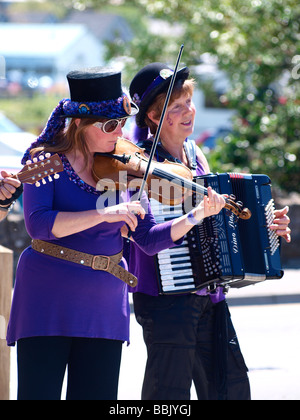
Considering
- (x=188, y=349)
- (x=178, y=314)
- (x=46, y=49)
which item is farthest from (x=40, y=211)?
(x=46, y=49)

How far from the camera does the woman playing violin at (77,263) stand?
3293 mm

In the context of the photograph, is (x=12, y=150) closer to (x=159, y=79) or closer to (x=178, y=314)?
(x=159, y=79)

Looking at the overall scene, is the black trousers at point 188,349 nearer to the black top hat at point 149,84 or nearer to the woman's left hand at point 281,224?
the woman's left hand at point 281,224

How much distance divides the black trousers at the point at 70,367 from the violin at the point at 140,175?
2.08 feet

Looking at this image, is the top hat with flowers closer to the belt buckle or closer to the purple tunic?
the purple tunic

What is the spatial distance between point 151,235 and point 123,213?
0.42 metres

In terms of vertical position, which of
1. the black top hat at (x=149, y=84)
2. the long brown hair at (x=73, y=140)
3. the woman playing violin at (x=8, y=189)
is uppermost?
the black top hat at (x=149, y=84)

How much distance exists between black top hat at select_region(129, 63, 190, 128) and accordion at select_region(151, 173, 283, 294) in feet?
1.53

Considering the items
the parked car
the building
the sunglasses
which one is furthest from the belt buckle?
the building

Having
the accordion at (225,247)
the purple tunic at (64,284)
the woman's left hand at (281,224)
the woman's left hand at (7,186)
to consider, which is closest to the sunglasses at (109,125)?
the purple tunic at (64,284)

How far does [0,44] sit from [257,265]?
53660mm

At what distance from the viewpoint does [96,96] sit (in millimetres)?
3441

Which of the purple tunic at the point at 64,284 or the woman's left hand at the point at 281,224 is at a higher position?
the woman's left hand at the point at 281,224
